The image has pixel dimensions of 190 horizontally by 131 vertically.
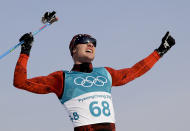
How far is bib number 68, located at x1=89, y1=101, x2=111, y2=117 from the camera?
7.05 meters

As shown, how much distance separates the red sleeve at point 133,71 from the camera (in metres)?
8.02

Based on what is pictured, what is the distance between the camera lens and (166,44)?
857cm

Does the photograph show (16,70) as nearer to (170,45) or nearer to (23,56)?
(23,56)

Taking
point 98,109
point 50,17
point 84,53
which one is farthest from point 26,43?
point 98,109

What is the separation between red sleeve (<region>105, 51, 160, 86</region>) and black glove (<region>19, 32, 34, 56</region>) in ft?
6.18

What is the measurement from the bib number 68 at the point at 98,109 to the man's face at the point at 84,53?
1.04 m

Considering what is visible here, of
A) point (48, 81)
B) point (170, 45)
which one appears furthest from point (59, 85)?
point (170, 45)

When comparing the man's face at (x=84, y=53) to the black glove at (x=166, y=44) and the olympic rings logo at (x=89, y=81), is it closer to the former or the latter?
the olympic rings logo at (x=89, y=81)

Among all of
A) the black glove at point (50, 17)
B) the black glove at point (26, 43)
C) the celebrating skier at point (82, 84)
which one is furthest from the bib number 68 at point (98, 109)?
the black glove at point (50, 17)

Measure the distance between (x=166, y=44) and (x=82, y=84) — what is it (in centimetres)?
250

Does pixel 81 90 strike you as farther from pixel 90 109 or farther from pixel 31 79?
pixel 31 79

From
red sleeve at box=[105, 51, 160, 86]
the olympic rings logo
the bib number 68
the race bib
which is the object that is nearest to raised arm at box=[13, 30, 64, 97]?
the olympic rings logo

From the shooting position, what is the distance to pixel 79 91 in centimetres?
726

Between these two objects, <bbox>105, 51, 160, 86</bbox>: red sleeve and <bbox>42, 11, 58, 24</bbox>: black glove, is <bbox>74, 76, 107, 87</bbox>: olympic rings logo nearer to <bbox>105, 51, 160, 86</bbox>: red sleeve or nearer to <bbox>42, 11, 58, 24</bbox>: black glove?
<bbox>105, 51, 160, 86</bbox>: red sleeve
